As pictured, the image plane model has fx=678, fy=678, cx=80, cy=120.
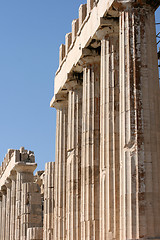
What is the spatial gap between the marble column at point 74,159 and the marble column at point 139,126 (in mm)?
7307

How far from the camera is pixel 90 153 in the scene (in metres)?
28.0

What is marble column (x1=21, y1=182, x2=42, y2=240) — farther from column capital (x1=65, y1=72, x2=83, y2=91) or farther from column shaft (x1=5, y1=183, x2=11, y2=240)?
column capital (x1=65, y1=72, x2=83, y2=91)

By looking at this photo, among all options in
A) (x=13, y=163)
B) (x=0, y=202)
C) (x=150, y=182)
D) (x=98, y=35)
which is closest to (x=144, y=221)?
(x=150, y=182)

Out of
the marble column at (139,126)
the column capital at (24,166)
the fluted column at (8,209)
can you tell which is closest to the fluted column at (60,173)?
the marble column at (139,126)

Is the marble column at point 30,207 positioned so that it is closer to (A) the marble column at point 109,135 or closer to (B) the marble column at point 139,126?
(A) the marble column at point 109,135

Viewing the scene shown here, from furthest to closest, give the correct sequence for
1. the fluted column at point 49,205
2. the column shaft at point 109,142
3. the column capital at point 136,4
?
1. the fluted column at point 49,205
2. the column shaft at point 109,142
3. the column capital at point 136,4

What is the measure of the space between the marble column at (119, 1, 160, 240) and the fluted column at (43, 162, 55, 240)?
13.4m

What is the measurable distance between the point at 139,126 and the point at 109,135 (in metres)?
2.79

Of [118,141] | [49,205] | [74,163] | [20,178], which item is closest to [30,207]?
[20,178]

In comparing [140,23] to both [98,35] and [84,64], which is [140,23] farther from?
[84,64]

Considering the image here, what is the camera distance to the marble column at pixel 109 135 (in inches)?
947

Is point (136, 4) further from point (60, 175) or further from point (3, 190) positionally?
point (3, 190)

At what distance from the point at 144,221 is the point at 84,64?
9.99 metres

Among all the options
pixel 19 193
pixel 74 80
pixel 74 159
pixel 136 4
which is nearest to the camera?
pixel 136 4
